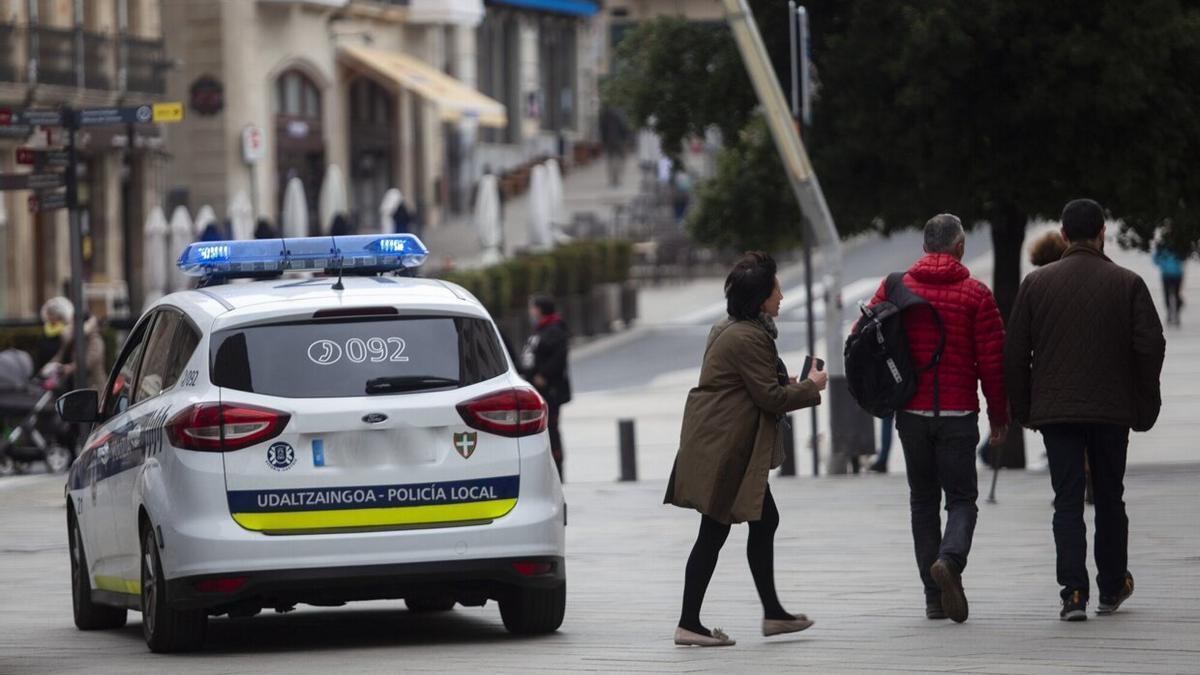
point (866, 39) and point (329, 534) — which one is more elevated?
point (866, 39)

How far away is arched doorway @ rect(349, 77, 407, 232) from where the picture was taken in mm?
57000

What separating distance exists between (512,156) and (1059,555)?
190ft

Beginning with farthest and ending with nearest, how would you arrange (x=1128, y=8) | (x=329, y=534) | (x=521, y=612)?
(x=1128, y=8), (x=521, y=612), (x=329, y=534)

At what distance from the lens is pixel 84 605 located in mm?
11602

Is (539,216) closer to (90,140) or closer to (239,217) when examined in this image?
(239,217)

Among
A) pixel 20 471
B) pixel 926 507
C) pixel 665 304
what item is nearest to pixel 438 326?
pixel 926 507

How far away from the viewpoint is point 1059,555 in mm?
10109

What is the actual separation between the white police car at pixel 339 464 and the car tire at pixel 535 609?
0.01m

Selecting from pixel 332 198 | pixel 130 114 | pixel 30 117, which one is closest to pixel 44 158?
pixel 30 117

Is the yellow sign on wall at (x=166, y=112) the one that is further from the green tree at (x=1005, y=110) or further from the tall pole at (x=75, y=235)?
the green tree at (x=1005, y=110)

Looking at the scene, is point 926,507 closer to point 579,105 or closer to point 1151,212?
point 1151,212

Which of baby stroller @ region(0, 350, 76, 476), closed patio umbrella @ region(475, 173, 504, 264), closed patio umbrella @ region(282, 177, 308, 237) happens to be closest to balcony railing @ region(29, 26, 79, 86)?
closed patio umbrella @ region(282, 177, 308, 237)

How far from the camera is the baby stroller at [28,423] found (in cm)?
2298

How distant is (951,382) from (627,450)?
11.8 meters
